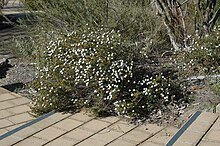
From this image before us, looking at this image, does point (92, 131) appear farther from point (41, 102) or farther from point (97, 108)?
point (41, 102)

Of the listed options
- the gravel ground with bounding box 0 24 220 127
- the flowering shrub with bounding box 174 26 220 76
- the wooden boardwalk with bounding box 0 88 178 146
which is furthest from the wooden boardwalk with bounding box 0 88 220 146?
the flowering shrub with bounding box 174 26 220 76

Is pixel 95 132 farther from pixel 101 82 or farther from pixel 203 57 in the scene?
pixel 203 57

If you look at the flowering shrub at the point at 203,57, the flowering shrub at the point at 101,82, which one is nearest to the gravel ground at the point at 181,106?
the flowering shrub at the point at 101,82

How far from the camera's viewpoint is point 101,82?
4402 millimetres

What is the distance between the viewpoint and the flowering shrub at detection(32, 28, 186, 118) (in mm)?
4367

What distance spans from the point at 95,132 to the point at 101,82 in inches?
25.5

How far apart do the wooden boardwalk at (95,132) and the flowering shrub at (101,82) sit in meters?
0.18

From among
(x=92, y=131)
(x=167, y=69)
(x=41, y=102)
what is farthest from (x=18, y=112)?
(x=167, y=69)

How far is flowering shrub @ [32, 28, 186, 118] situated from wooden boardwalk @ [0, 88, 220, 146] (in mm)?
177

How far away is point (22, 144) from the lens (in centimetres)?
378

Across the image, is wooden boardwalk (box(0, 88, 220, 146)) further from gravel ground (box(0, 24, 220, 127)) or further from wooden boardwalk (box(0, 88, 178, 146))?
gravel ground (box(0, 24, 220, 127))

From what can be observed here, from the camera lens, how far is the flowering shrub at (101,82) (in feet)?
14.3

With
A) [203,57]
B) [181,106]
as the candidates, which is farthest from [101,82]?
[203,57]

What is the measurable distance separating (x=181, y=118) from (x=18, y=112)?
200 cm
